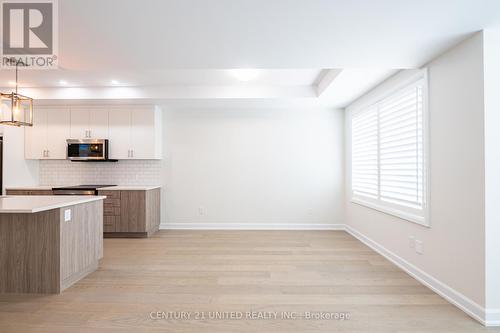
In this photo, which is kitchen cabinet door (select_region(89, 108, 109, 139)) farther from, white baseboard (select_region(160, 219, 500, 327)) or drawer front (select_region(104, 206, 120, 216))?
white baseboard (select_region(160, 219, 500, 327))

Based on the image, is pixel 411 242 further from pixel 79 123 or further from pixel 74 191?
pixel 79 123

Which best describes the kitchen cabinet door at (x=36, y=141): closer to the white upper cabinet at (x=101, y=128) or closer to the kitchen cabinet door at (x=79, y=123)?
the white upper cabinet at (x=101, y=128)

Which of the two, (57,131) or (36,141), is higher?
(57,131)

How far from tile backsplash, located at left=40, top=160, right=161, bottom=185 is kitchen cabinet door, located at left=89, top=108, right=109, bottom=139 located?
658mm

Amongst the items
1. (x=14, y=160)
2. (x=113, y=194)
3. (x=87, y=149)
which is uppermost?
(x=87, y=149)

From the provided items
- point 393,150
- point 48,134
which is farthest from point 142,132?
point 393,150

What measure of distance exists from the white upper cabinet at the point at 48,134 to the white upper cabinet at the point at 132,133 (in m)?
0.92

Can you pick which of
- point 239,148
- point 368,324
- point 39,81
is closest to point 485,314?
point 368,324

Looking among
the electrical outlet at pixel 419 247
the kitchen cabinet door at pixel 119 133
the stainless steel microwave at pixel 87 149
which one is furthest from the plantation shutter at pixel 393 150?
the stainless steel microwave at pixel 87 149

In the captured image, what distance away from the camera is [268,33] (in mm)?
2461

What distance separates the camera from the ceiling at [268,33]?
2062 mm

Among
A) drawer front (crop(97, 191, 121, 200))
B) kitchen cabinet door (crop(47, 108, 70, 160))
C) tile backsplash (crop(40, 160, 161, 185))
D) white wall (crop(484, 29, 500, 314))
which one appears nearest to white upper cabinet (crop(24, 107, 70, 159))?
kitchen cabinet door (crop(47, 108, 70, 160))

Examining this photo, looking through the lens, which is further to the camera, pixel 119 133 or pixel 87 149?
pixel 119 133

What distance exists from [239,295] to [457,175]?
7.75 feet
